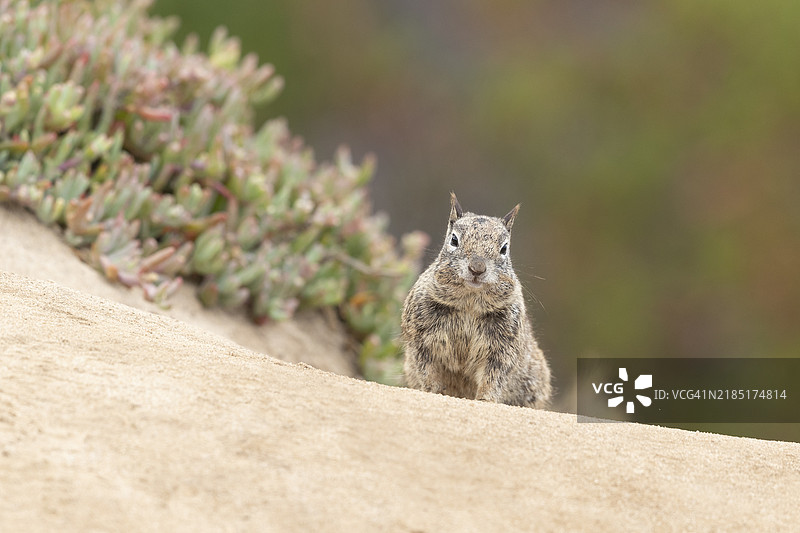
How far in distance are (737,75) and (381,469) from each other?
360 inches

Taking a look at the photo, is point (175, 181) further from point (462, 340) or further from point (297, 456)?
point (297, 456)

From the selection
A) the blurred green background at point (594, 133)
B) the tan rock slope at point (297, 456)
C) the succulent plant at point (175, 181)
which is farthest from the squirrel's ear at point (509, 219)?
the blurred green background at point (594, 133)

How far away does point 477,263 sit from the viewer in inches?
161

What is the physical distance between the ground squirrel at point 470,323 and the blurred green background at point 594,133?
183 inches

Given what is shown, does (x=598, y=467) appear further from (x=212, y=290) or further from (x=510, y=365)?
(x=212, y=290)

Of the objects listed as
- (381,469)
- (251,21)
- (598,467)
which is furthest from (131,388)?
(251,21)

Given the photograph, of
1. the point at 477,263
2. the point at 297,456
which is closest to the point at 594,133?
the point at 477,263

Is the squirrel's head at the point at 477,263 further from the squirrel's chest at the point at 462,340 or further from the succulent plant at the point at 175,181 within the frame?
the succulent plant at the point at 175,181

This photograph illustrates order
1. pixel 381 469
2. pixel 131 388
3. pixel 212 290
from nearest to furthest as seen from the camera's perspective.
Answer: pixel 381 469
pixel 131 388
pixel 212 290

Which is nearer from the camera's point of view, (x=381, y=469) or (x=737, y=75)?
(x=381, y=469)

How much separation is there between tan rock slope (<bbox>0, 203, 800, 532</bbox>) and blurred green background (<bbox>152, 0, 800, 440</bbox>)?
243 inches

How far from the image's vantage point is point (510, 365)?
4.32 m

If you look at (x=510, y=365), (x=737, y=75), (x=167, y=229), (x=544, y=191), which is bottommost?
(x=510, y=365)

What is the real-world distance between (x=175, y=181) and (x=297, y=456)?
13.1 feet
